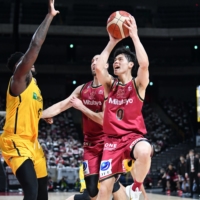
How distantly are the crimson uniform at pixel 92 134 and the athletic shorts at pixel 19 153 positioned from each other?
51.3 inches

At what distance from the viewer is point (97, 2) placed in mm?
35156

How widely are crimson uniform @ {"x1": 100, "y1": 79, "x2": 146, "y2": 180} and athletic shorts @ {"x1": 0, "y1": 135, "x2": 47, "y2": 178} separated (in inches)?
30.8

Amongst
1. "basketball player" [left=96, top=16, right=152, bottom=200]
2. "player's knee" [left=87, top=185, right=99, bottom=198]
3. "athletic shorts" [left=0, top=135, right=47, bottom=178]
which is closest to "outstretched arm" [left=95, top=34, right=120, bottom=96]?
"basketball player" [left=96, top=16, right=152, bottom=200]

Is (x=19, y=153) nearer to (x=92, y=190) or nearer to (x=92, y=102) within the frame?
(x=92, y=190)

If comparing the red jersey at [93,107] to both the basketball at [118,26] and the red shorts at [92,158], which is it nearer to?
the red shorts at [92,158]

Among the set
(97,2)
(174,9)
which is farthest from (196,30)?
(97,2)

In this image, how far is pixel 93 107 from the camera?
6918 millimetres

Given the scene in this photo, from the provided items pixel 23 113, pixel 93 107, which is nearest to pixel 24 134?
pixel 23 113

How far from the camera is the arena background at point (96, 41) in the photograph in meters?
31.4

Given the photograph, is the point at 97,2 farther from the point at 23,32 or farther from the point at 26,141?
the point at 26,141

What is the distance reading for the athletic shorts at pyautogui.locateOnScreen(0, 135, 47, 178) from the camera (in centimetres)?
516

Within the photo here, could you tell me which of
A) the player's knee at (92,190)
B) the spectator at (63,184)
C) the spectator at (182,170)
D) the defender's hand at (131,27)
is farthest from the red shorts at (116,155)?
the spectator at (63,184)

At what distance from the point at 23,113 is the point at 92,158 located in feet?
5.82

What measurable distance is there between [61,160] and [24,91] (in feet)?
54.5
